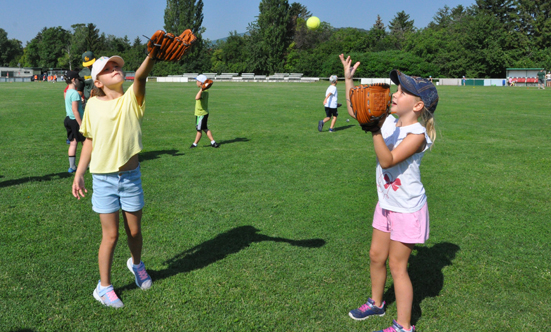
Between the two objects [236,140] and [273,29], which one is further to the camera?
[273,29]

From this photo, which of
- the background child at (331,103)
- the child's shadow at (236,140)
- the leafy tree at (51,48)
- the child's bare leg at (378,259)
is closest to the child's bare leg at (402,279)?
the child's bare leg at (378,259)

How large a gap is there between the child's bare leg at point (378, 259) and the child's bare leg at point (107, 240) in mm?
2141

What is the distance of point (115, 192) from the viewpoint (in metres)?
3.54

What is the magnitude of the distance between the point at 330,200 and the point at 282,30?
7133 centimetres

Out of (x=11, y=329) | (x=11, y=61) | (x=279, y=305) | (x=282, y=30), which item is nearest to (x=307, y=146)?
(x=279, y=305)

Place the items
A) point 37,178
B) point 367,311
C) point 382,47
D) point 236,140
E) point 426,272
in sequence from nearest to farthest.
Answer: point 367,311 → point 426,272 → point 37,178 → point 236,140 → point 382,47

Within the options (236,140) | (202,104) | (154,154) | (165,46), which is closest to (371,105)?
(165,46)

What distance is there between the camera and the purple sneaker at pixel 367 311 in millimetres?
3547

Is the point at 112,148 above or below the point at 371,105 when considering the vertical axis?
below

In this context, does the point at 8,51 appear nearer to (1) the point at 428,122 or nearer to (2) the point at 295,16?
(2) the point at 295,16

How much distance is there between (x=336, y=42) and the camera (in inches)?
3152

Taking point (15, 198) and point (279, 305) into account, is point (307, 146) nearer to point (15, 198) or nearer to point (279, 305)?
point (15, 198)

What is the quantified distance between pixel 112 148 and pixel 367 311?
2.49 m

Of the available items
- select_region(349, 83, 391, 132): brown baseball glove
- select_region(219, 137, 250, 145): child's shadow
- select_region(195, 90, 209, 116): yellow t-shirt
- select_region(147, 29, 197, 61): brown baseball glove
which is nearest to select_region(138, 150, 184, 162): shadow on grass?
select_region(195, 90, 209, 116): yellow t-shirt
